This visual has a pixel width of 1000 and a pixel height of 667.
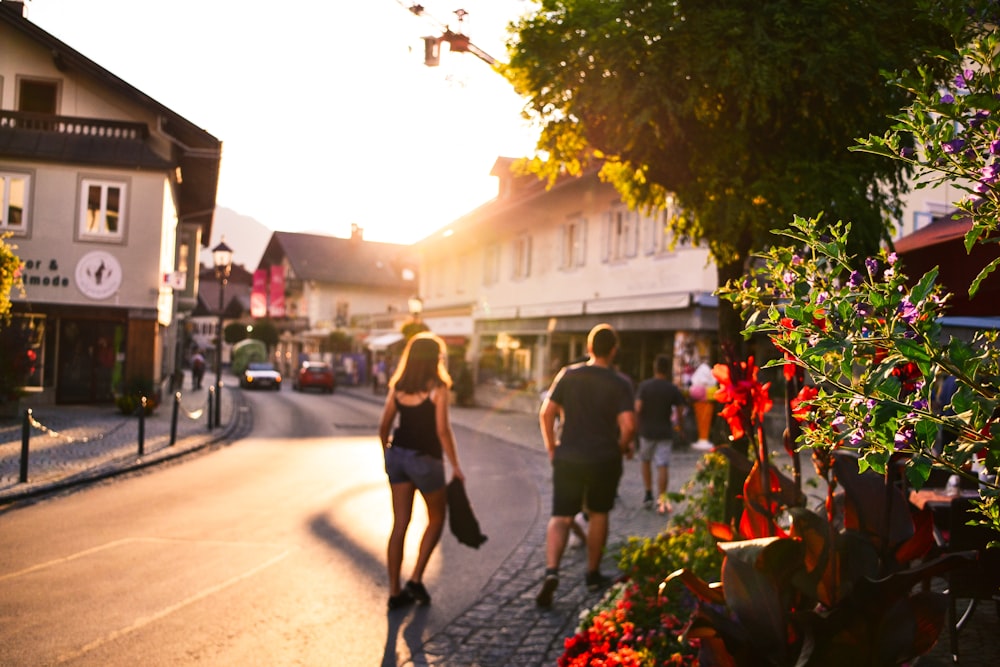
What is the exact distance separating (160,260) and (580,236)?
11521mm

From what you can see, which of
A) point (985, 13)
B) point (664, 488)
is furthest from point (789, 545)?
point (664, 488)

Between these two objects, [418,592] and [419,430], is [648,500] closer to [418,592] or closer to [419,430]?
[418,592]

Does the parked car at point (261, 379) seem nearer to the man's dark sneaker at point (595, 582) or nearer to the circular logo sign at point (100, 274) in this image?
the circular logo sign at point (100, 274)

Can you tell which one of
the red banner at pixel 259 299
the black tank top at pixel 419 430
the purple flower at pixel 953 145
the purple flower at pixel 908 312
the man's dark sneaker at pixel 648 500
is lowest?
the man's dark sneaker at pixel 648 500

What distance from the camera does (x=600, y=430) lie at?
6.57 metres

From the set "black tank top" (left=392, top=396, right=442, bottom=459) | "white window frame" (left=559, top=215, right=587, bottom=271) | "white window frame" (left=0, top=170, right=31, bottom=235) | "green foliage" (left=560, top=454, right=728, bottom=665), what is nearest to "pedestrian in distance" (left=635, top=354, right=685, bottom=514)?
"green foliage" (left=560, top=454, right=728, bottom=665)

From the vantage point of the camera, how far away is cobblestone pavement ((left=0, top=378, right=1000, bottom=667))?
5008 mm

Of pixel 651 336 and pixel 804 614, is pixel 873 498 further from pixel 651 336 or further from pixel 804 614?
pixel 651 336

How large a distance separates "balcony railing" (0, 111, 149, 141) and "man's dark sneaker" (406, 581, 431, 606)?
21206mm

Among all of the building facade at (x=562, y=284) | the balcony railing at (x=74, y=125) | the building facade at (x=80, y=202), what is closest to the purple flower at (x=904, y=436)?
the building facade at (x=562, y=284)

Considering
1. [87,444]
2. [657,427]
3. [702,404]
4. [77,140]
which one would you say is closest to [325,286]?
[77,140]

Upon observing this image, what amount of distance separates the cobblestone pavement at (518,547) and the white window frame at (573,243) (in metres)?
5.31

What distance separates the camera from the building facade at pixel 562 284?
20938 millimetres

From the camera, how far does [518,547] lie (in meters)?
8.32
